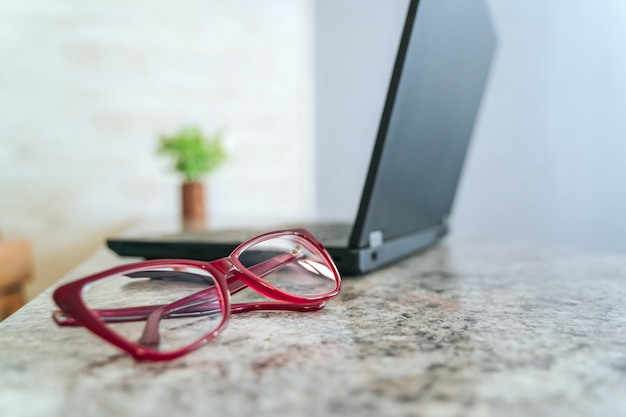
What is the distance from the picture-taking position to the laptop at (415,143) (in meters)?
0.55

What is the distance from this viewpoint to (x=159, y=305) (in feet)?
1.32

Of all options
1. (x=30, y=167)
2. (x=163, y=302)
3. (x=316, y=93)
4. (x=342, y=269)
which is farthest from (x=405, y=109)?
(x=30, y=167)

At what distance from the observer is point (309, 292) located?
533 mm

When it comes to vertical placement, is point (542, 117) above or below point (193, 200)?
above

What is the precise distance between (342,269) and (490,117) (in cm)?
153

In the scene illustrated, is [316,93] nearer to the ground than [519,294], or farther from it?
farther from it

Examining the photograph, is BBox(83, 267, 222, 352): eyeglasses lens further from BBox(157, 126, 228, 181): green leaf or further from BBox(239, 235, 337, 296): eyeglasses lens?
BBox(157, 126, 228, 181): green leaf

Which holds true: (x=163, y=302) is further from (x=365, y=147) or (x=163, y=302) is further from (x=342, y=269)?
(x=365, y=147)

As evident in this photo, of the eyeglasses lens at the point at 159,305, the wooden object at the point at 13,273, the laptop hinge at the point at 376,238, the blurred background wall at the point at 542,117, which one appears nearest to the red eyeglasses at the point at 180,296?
the eyeglasses lens at the point at 159,305

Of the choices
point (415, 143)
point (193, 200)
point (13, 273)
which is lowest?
point (13, 273)

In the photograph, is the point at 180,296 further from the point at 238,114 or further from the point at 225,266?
the point at 238,114

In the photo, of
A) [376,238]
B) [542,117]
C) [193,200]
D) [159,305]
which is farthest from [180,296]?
[542,117]

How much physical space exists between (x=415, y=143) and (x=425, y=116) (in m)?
0.03

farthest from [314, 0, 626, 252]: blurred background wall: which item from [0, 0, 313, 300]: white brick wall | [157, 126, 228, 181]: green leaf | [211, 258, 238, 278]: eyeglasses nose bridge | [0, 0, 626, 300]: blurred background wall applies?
[211, 258, 238, 278]: eyeglasses nose bridge
